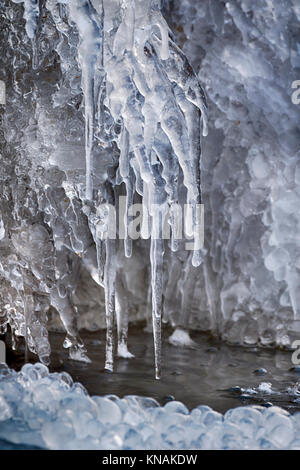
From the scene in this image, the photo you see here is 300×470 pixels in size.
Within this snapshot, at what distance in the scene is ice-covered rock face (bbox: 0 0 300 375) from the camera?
2.18m

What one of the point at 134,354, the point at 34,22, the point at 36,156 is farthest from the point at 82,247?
the point at 34,22

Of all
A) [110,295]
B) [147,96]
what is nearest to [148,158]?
[147,96]

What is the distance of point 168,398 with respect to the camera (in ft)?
7.06

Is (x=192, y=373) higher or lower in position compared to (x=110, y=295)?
lower

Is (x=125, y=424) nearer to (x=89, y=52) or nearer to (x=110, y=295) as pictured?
(x=110, y=295)

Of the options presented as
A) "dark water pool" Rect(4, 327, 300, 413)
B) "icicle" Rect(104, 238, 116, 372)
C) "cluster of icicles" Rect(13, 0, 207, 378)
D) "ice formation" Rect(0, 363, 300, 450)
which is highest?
"cluster of icicles" Rect(13, 0, 207, 378)

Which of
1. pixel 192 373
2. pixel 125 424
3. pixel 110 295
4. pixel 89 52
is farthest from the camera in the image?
pixel 192 373

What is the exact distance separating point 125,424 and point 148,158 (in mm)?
909

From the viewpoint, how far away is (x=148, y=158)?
7.14 ft

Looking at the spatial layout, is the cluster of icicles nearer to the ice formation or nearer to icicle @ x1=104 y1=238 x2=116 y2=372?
icicle @ x1=104 y1=238 x2=116 y2=372

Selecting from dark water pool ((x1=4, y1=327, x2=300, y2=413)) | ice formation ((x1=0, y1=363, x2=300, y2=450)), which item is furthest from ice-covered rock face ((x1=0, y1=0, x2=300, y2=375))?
ice formation ((x1=0, y1=363, x2=300, y2=450))

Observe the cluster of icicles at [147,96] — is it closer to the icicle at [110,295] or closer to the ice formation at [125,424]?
the icicle at [110,295]

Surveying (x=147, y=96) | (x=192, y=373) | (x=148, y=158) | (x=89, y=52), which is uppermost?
(x=89, y=52)

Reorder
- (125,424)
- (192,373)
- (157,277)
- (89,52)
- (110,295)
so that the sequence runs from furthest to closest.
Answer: (192,373) < (110,295) < (157,277) < (89,52) < (125,424)
